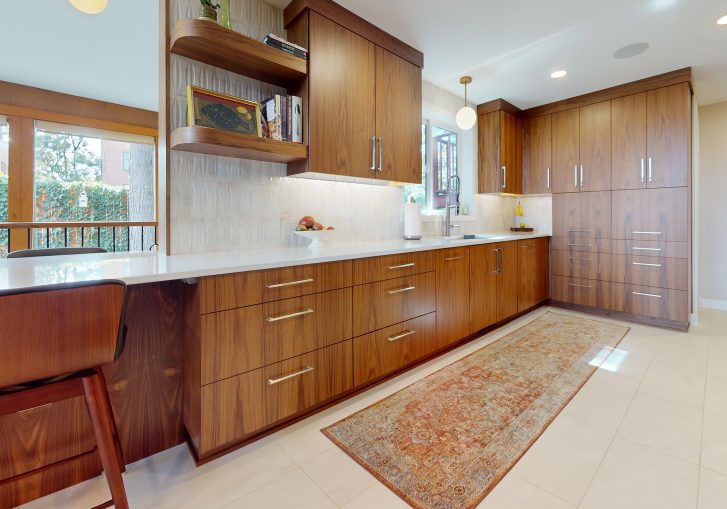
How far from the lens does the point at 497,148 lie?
12.8 ft

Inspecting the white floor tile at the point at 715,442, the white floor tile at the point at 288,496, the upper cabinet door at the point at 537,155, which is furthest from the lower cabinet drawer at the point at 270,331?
the upper cabinet door at the point at 537,155

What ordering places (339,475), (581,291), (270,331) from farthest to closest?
1. (581,291)
2. (270,331)
3. (339,475)

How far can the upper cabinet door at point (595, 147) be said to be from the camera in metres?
3.63

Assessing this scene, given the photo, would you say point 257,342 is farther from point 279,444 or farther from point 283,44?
point 283,44

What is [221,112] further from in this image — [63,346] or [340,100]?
[63,346]

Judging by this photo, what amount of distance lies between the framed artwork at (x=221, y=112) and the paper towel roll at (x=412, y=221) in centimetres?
150

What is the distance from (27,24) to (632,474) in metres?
5.04

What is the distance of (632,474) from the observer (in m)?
1.39

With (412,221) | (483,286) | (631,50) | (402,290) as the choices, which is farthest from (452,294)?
(631,50)

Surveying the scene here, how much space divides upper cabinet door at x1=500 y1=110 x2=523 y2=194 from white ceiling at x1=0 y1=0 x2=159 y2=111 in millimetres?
3558

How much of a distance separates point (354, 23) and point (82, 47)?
9.18 ft

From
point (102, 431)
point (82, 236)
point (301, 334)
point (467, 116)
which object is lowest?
point (102, 431)

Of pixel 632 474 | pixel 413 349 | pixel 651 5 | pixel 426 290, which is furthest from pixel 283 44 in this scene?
pixel 632 474

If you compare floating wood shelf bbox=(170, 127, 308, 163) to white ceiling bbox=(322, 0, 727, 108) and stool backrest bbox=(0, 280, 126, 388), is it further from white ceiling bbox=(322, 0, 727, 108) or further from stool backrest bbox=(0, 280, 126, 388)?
white ceiling bbox=(322, 0, 727, 108)
